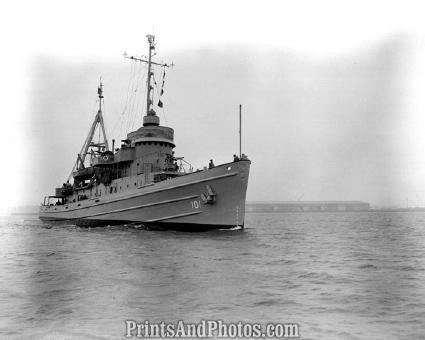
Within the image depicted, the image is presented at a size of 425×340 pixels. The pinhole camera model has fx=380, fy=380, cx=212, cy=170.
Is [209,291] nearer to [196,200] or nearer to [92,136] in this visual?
[196,200]

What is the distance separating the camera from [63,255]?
14.7 m

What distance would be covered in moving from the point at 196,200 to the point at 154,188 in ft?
10.4

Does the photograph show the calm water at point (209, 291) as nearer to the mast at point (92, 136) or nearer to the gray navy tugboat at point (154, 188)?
the gray navy tugboat at point (154, 188)

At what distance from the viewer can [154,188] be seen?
2459cm

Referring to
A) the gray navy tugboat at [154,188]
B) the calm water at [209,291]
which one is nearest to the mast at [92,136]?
the gray navy tugboat at [154,188]

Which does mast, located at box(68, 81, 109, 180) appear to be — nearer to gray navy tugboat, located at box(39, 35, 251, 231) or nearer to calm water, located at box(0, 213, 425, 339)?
gray navy tugboat, located at box(39, 35, 251, 231)

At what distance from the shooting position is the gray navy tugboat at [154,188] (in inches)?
899

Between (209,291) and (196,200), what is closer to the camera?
(209,291)

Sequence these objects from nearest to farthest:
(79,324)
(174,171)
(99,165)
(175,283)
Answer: (79,324) < (175,283) < (174,171) < (99,165)

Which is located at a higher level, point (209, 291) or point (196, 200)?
point (196, 200)

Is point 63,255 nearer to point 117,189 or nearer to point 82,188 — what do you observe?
point 117,189

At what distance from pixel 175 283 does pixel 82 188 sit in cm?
2976

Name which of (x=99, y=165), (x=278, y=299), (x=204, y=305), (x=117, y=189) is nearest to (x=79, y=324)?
(x=204, y=305)

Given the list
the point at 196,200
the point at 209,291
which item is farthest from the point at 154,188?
the point at 209,291
